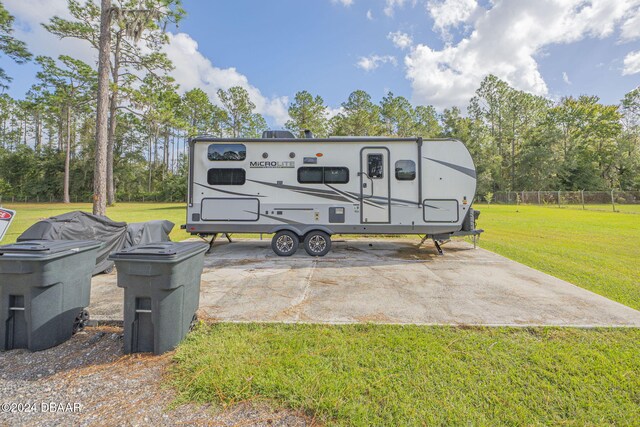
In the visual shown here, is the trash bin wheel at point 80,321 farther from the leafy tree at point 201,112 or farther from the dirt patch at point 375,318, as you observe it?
the leafy tree at point 201,112

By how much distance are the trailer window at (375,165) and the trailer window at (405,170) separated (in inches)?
17.0

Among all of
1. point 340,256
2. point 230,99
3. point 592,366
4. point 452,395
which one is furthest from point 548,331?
point 230,99

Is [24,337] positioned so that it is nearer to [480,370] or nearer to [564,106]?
[480,370]

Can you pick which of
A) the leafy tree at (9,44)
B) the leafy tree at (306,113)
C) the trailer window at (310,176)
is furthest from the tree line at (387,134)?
the trailer window at (310,176)

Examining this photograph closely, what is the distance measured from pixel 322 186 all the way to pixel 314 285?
2791 millimetres

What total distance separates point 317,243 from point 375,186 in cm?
201

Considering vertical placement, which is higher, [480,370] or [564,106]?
[564,106]

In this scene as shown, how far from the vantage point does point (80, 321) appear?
318 centimetres

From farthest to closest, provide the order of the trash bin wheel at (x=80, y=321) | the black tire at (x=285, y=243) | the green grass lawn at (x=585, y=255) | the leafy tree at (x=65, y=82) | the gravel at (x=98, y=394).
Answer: the leafy tree at (x=65, y=82) < the black tire at (x=285, y=243) < the green grass lawn at (x=585, y=255) < the trash bin wheel at (x=80, y=321) < the gravel at (x=98, y=394)

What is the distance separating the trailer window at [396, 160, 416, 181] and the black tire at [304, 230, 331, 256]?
2.32m

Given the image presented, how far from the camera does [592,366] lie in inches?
100

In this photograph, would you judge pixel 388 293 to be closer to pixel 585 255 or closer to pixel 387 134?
pixel 585 255

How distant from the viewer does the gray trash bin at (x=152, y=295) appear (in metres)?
2.63

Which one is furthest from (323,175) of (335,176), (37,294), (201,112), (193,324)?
(201,112)
